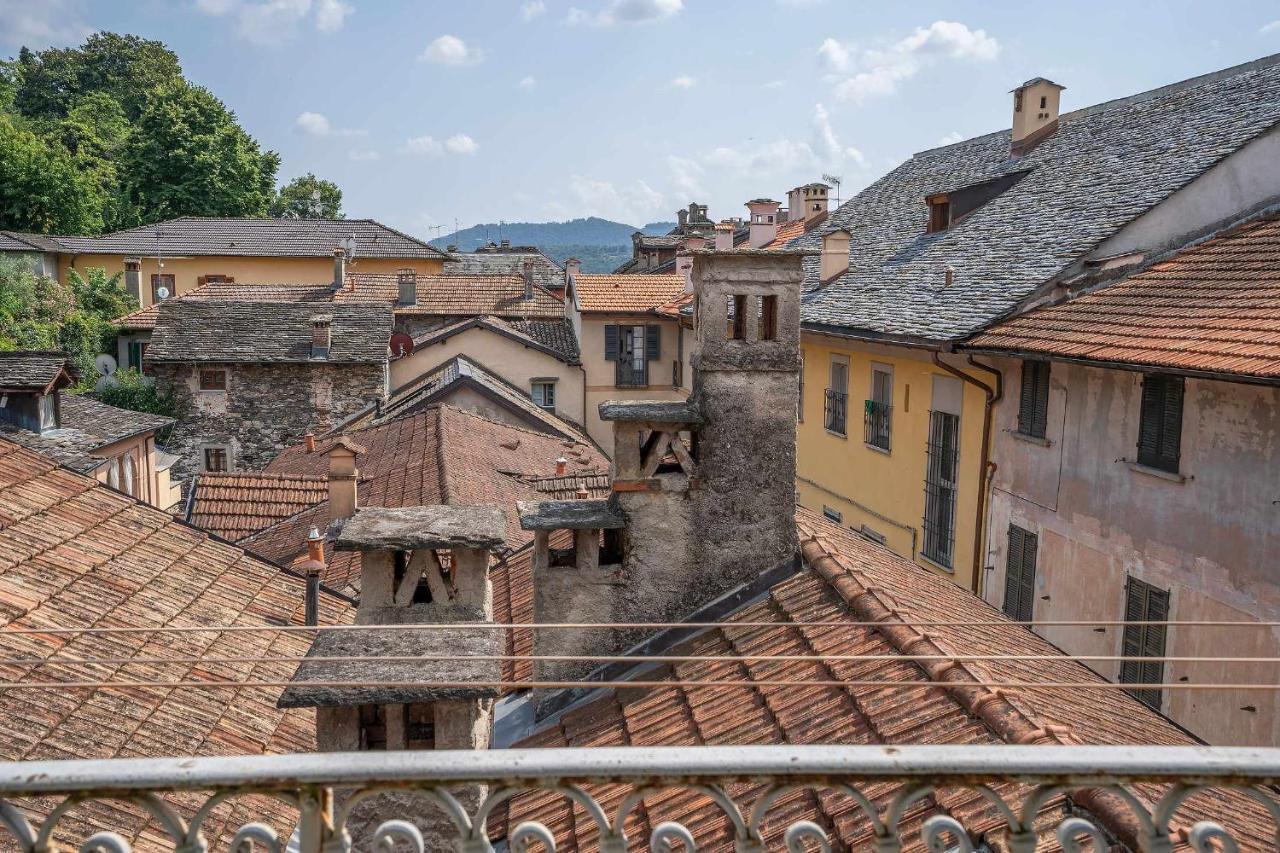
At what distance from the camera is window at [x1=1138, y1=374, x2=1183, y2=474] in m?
10.2

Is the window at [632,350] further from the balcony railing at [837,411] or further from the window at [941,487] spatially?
the window at [941,487]

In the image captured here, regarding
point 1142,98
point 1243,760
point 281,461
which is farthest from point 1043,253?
point 281,461

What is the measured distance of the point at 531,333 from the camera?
118ft

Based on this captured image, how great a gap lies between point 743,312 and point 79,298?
41270 millimetres

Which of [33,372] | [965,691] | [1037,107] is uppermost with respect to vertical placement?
[1037,107]

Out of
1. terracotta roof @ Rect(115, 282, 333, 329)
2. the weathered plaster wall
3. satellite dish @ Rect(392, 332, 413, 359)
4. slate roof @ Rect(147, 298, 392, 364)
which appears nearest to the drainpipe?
the weathered plaster wall

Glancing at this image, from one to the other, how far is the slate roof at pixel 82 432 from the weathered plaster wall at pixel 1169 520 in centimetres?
1435

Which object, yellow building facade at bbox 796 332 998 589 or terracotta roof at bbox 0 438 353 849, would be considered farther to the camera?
yellow building facade at bbox 796 332 998 589

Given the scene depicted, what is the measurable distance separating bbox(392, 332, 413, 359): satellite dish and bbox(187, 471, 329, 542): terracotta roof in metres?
13.6

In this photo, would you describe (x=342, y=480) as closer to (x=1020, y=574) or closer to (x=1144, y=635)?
(x=1020, y=574)

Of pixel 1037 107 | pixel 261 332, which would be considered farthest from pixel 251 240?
pixel 1037 107

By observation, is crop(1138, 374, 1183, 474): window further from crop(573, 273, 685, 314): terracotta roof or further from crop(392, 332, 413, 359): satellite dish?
crop(392, 332, 413, 359): satellite dish

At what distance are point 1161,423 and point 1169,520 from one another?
991 mm

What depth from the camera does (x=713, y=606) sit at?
25.6 feet
